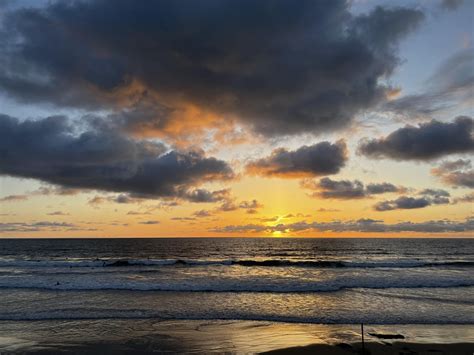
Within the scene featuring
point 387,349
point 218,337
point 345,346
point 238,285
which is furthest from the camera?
point 238,285

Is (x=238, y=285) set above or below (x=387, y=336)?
above

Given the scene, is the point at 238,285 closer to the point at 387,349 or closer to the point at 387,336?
the point at 387,336

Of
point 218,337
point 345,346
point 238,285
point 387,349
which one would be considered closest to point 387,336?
point 387,349

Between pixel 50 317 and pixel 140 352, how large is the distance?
8212mm

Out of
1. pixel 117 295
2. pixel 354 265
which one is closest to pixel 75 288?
pixel 117 295

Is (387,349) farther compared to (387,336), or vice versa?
(387,336)

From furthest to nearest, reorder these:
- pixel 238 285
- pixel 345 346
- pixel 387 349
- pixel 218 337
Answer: pixel 238 285
pixel 218 337
pixel 345 346
pixel 387 349

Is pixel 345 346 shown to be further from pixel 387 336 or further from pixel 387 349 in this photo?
pixel 387 336

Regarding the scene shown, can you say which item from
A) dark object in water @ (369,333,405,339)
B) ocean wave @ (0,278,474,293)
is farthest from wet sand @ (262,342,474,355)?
ocean wave @ (0,278,474,293)

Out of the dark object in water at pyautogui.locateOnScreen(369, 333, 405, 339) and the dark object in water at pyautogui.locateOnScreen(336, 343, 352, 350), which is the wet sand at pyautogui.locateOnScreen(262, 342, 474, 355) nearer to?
the dark object in water at pyautogui.locateOnScreen(336, 343, 352, 350)

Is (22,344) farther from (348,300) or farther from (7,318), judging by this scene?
(348,300)

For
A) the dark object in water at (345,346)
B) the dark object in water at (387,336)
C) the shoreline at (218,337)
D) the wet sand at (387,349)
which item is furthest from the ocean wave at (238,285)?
the wet sand at (387,349)

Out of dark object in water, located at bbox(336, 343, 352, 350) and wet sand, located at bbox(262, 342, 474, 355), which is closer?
wet sand, located at bbox(262, 342, 474, 355)

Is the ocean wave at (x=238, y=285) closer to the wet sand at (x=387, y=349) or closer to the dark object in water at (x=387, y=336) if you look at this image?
the dark object in water at (x=387, y=336)
